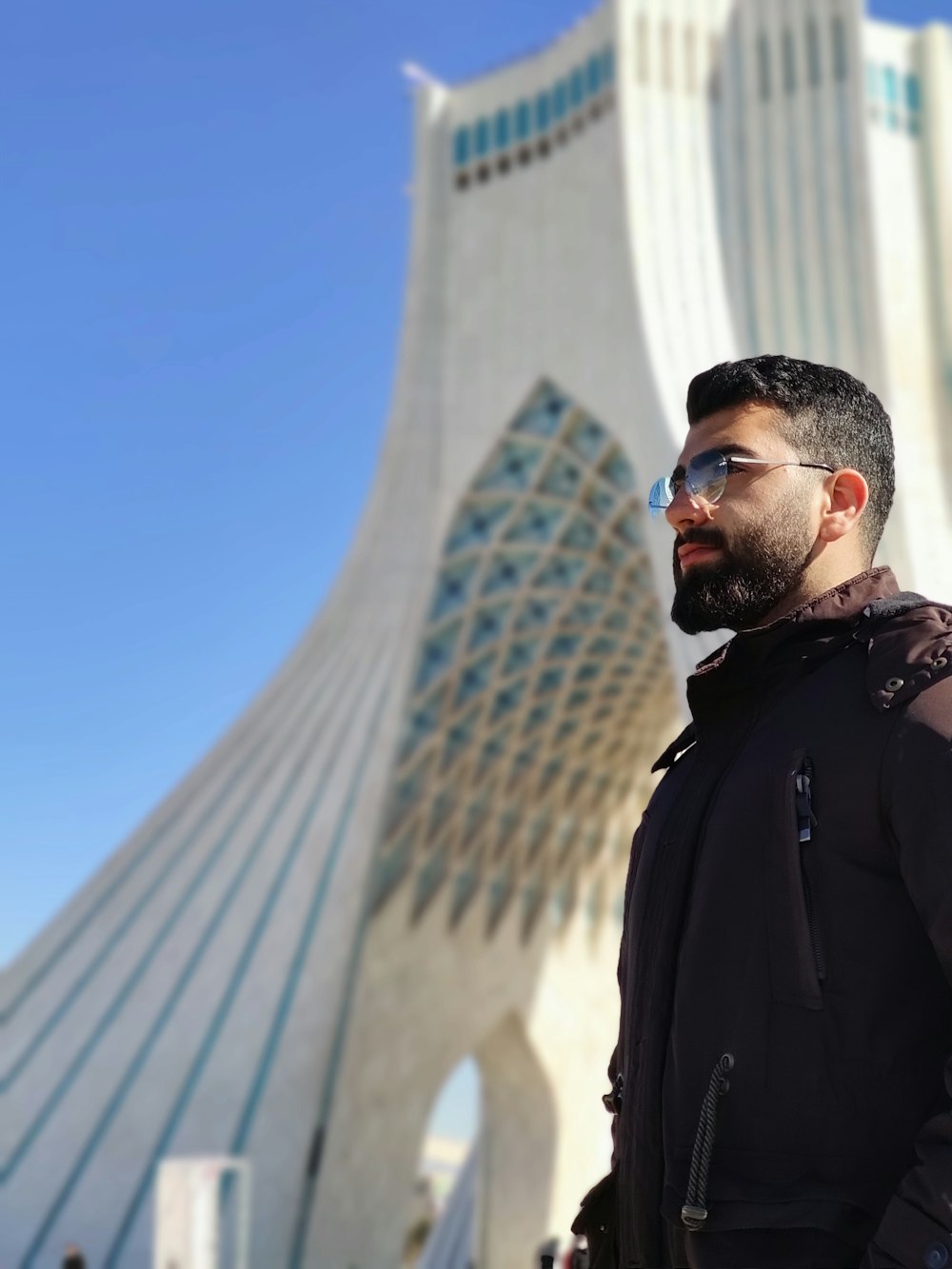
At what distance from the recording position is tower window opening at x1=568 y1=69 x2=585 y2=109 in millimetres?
13461

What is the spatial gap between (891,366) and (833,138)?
192cm

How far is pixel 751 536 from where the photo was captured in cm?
165

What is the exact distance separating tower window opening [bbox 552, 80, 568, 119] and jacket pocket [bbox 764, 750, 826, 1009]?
42.8ft

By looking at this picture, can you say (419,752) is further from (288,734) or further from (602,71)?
(602,71)

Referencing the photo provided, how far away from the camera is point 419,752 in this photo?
13.9 meters

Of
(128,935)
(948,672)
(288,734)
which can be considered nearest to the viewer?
(948,672)

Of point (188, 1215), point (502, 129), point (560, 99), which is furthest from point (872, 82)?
point (188, 1215)

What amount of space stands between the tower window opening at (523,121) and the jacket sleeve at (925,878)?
1338cm

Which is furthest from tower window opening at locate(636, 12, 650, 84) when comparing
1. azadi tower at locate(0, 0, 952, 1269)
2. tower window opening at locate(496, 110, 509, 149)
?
tower window opening at locate(496, 110, 509, 149)

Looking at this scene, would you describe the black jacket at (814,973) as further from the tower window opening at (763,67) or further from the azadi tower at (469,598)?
the tower window opening at (763,67)

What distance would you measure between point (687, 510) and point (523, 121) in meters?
13.2

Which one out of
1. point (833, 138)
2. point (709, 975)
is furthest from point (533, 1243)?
point (709, 975)

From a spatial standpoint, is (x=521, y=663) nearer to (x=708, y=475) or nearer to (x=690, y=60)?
(x=690, y=60)

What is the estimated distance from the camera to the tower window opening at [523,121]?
46.1ft
